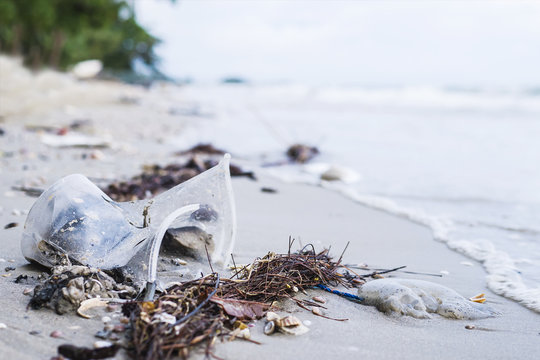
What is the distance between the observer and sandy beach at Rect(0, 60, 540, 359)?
1868 mm

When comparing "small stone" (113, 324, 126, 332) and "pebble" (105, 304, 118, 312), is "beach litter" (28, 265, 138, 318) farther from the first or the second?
"small stone" (113, 324, 126, 332)

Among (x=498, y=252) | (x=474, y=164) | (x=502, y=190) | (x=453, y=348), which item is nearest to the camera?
(x=453, y=348)

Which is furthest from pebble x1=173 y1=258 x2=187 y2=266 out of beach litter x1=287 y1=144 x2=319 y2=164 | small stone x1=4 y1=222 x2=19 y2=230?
beach litter x1=287 y1=144 x2=319 y2=164

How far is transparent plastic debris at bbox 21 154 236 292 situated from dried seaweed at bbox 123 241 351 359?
0.24 meters

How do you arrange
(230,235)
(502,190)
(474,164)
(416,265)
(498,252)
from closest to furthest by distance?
(230,235)
(416,265)
(498,252)
(502,190)
(474,164)

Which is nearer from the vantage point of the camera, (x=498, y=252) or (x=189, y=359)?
(x=189, y=359)

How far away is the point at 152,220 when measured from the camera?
241 centimetres

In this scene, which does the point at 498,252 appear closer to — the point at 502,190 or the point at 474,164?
the point at 502,190

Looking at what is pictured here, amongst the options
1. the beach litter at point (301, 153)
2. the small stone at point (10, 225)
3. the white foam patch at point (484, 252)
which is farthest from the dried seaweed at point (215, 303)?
the beach litter at point (301, 153)

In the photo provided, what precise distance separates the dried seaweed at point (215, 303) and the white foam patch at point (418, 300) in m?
0.21

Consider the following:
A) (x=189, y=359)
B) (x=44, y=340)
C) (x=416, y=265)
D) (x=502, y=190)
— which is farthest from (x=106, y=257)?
(x=502, y=190)

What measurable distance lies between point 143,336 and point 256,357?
0.39 meters

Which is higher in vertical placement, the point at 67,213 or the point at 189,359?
the point at 67,213

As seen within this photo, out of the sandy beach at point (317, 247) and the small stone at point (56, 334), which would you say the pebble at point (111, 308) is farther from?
the small stone at point (56, 334)
